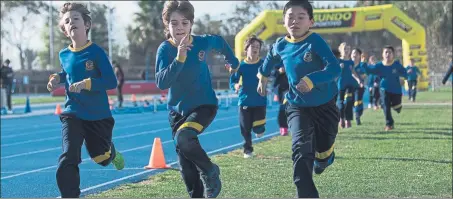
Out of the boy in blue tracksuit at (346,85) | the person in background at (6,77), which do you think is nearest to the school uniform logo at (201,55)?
the boy in blue tracksuit at (346,85)

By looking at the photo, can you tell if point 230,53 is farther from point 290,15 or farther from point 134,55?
point 134,55

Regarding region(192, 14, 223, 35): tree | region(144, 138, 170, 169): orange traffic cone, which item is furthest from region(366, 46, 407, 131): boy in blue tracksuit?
region(192, 14, 223, 35): tree

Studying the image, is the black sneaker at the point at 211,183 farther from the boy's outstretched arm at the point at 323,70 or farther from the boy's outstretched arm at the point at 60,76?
the boy's outstretched arm at the point at 60,76

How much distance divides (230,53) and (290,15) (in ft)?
2.98

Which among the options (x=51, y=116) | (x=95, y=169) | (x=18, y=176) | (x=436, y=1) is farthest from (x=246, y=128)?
(x=436, y=1)

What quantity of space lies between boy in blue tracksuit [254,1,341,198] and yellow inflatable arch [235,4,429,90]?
28.9 metres

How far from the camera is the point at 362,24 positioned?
36.8 metres

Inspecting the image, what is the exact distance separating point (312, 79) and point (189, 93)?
1.16 metres

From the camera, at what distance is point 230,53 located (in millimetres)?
7488

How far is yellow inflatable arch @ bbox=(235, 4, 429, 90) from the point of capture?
36.3m

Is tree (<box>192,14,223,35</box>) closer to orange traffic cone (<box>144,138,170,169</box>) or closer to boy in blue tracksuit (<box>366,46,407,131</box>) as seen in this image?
boy in blue tracksuit (<box>366,46,407,131</box>)

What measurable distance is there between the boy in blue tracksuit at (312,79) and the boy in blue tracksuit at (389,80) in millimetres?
8994

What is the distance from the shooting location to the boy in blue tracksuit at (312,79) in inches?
262

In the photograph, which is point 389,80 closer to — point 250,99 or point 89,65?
point 250,99
